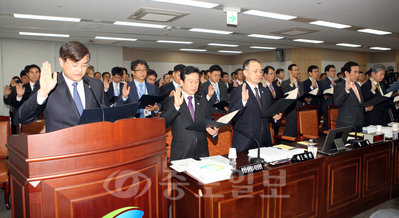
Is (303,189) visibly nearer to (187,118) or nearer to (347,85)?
(187,118)

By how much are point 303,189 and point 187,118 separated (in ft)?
3.83

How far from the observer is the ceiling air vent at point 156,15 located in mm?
5766

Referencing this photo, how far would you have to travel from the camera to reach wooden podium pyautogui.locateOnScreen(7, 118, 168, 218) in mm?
1084

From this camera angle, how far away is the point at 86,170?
3.77 feet

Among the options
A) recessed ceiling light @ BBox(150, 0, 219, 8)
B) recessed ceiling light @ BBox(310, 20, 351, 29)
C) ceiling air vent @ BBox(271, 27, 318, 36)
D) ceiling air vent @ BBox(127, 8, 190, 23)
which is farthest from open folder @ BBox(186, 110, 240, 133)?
ceiling air vent @ BBox(271, 27, 318, 36)

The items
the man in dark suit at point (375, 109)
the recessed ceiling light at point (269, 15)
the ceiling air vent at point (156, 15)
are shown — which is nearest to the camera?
the man in dark suit at point (375, 109)

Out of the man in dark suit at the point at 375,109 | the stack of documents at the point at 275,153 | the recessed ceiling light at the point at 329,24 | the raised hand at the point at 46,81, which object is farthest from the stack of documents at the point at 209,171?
the recessed ceiling light at the point at 329,24

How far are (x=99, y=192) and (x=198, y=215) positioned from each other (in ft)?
2.46

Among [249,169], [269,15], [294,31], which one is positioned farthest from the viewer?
[294,31]

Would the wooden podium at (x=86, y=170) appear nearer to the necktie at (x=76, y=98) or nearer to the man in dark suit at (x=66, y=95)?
the man in dark suit at (x=66, y=95)

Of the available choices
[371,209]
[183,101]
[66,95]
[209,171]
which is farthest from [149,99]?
[371,209]

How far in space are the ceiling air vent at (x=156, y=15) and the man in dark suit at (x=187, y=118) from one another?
378cm

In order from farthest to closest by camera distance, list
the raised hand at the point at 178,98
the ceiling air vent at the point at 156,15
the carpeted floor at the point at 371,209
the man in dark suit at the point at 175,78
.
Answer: the ceiling air vent at the point at 156,15 < the man in dark suit at the point at 175,78 < the carpeted floor at the point at 371,209 < the raised hand at the point at 178,98

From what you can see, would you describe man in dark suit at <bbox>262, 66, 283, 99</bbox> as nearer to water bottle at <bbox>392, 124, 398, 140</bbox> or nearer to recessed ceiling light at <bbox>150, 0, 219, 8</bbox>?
recessed ceiling light at <bbox>150, 0, 219, 8</bbox>
